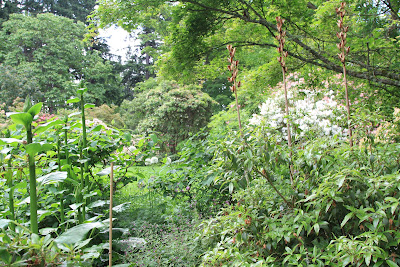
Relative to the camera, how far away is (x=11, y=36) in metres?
16.7

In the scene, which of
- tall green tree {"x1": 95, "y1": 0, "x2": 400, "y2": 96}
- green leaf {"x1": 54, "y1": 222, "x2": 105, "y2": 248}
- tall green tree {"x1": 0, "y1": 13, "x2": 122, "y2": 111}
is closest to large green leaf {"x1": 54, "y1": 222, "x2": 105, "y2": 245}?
green leaf {"x1": 54, "y1": 222, "x2": 105, "y2": 248}

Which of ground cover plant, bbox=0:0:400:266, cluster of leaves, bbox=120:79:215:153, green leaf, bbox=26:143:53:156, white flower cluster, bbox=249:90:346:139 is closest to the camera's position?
green leaf, bbox=26:143:53:156

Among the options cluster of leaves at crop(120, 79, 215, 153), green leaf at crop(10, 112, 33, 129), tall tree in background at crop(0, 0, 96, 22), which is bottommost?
cluster of leaves at crop(120, 79, 215, 153)

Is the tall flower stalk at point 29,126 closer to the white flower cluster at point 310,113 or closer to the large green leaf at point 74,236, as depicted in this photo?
the large green leaf at point 74,236

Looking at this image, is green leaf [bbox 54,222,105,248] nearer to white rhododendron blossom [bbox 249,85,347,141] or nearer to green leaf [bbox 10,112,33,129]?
green leaf [bbox 10,112,33,129]

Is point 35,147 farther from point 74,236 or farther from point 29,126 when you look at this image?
point 74,236

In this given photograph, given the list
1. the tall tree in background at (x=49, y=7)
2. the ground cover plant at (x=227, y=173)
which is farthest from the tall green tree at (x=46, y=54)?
the ground cover plant at (x=227, y=173)

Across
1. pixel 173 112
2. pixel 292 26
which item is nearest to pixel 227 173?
pixel 292 26

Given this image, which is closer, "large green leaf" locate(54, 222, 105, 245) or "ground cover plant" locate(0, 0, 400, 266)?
"large green leaf" locate(54, 222, 105, 245)

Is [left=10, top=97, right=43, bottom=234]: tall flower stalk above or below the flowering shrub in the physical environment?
above

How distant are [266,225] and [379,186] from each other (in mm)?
565

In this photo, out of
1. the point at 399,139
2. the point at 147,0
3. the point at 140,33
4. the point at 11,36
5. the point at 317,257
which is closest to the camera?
the point at 317,257

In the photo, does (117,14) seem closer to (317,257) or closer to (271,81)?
(271,81)

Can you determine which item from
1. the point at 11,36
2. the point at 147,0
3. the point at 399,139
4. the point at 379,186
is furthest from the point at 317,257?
the point at 11,36
